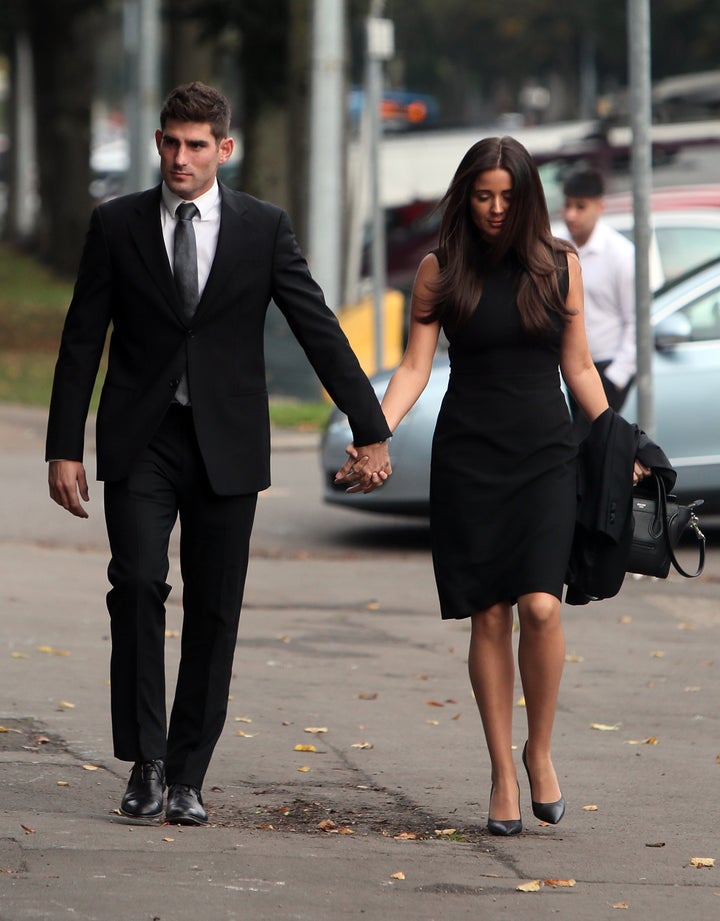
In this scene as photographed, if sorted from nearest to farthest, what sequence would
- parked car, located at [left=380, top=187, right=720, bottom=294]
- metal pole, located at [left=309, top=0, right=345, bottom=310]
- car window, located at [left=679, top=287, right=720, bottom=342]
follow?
car window, located at [left=679, top=287, right=720, bottom=342], parked car, located at [left=380, top=187, right=720, bottom=294], metal pole, located at [left=309, top=0, right=345, bottom=310]

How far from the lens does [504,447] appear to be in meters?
5.12

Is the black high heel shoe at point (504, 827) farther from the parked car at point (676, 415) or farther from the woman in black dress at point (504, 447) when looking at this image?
the parked car at point (676, 415)

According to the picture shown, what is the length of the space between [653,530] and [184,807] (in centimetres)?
149

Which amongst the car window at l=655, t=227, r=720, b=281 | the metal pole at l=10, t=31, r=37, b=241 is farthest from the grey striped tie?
the metal pole at l=10, t=31, r=37, b=241

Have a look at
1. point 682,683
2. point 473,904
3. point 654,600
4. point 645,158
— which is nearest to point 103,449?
point 473,904

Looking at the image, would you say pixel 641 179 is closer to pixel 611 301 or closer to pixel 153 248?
pixel 611 301

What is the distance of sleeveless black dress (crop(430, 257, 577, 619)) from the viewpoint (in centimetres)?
511

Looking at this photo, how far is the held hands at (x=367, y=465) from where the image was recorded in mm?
5148

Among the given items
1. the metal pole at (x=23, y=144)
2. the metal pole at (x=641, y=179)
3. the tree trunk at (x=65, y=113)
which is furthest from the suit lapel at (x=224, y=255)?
the metal pole at (x=23, y=144)

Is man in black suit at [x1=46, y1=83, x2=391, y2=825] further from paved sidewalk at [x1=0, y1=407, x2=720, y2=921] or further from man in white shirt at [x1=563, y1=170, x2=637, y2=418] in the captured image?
man in white shirt at [x1=563, y1=170, x2=637, y2=418]

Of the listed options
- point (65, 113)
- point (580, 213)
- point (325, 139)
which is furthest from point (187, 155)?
point (65, 113)

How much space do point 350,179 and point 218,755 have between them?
1864 cm

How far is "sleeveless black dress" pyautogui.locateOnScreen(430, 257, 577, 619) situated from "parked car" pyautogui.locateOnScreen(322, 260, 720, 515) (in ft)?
16.5

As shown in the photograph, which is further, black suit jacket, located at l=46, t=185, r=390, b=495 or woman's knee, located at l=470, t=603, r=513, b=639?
woman's knee, located at l=470, t=603, r=513, b=639
